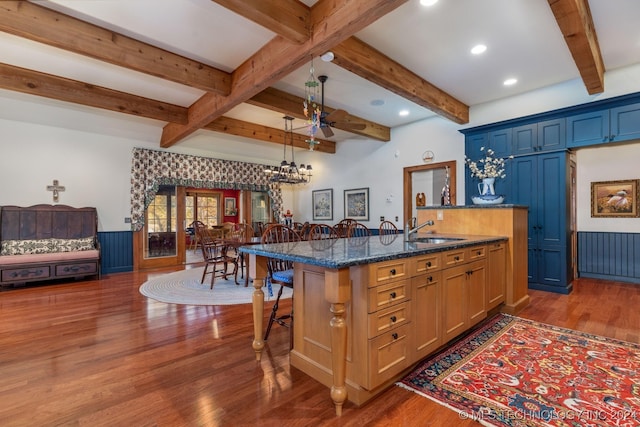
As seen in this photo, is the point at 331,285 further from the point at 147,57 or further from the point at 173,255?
the point at 173,255

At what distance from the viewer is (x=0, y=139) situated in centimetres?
510

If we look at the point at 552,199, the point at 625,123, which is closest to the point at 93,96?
the point at 552,199

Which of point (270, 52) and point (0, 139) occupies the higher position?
point (270, 52)

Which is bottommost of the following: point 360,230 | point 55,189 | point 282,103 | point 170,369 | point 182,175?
point 170,369

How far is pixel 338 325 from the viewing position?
1.70 meters

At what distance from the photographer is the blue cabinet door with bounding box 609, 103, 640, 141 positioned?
3.90 metres

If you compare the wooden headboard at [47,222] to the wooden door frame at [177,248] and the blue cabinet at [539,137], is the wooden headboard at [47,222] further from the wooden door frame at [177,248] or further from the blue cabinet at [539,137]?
the blue cabinet at [539,137]

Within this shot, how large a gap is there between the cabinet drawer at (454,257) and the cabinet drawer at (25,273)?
6040mm

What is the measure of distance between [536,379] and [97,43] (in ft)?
15.5

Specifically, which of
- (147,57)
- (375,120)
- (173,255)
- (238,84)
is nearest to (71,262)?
(173,255)

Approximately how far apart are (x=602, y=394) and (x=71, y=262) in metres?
6.81

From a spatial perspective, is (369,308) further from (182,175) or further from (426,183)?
(426,183)

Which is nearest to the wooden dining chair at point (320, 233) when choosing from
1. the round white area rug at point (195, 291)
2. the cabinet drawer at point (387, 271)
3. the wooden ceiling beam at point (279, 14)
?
the round white area rug at point (195, 291)

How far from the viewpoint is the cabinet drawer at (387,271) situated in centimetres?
176
